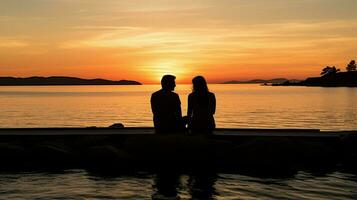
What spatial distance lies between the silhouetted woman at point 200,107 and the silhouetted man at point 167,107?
368 millimetres

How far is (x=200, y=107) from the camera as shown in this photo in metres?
13.9

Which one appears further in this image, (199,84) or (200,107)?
(200,107)

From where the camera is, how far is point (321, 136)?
15.7 meters

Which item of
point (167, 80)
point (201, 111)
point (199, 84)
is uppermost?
point (167, 80)

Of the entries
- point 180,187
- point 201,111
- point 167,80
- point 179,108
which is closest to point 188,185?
point 180,187

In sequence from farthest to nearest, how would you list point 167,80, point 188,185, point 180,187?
1. point 167,80
2. point 188,185
3. point 180,187

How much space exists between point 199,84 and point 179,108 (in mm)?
1044

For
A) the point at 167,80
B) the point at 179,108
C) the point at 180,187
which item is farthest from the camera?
the point at 179,108

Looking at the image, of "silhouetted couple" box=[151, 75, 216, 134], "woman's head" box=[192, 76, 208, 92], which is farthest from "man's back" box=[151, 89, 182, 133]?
"woman's head" box=[192, 76, 208, 92]

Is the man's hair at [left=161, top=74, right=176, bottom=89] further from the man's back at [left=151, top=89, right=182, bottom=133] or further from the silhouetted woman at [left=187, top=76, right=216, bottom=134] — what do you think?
the silhouetted woman at [left=187, top=76, right=216, bottom=134]

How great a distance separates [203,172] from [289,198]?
333 cm

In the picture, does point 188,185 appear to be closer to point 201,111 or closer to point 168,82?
point 201,111

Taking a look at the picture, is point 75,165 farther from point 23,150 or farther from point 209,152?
point 209,152

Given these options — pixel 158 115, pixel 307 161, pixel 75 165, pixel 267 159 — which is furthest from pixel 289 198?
pixel 75 165
